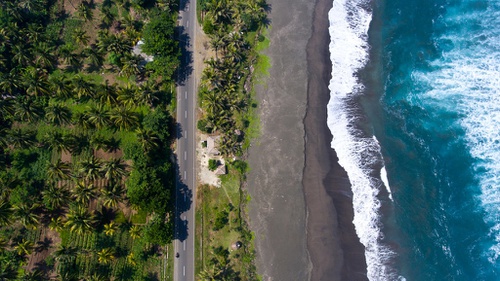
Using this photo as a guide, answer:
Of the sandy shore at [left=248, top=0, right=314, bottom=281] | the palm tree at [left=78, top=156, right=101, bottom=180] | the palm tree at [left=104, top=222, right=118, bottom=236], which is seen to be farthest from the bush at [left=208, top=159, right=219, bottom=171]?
the palm tree at [left=78, top=156, right=101, bottom=180]

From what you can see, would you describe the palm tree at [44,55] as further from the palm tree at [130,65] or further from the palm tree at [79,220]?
the palm tree at [79,220]

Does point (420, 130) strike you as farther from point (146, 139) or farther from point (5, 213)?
point (5, 213)

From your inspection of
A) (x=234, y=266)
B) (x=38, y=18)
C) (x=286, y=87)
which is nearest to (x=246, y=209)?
(x=234, y=266)

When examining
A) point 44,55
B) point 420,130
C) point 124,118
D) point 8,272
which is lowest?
point 8,272

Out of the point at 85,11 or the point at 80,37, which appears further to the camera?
the point at 85,11

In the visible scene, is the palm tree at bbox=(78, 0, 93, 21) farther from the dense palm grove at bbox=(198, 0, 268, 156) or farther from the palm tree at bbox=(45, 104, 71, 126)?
the dense palm grove at bbox=(198, 0, 268, 156)

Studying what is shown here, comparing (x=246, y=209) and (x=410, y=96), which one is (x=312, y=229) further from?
(x=410, y=96)

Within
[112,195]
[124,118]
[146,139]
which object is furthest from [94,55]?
[112,195]

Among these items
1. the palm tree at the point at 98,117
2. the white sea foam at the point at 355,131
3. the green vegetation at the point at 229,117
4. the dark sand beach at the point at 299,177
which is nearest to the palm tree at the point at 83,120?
the palm tree at the point at 98,117
